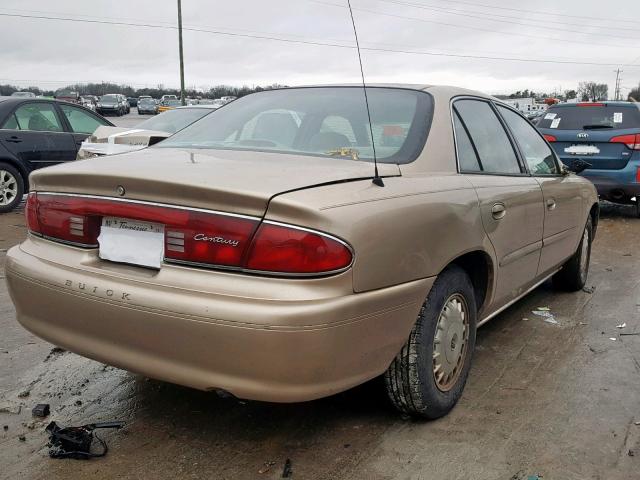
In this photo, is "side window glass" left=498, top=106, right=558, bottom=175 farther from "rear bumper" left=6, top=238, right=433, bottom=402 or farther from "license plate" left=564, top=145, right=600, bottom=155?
"license plate" left=564, top=145, right=600, bottom=155

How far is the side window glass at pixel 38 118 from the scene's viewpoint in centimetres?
929

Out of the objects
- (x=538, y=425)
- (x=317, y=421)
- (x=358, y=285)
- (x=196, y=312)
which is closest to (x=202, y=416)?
(x=317, y=421)

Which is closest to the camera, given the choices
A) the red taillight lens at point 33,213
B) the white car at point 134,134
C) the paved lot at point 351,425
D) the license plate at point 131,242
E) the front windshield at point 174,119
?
the license plate at point 131,242

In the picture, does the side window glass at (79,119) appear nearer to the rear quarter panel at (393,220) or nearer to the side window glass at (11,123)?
the side window glass at (11,123)

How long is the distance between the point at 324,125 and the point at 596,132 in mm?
6668

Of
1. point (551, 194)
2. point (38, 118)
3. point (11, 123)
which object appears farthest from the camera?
point (38, 118)

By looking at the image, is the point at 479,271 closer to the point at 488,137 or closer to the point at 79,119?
the point at 488,137

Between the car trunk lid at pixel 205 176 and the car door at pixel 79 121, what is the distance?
7479 mm

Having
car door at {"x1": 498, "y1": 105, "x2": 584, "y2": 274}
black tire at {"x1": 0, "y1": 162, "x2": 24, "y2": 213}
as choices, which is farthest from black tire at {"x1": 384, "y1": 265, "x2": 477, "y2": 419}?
black tire at {"x1": 0, "y1": 162, "x2": 24, "y2": 213}

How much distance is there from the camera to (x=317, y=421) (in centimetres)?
292

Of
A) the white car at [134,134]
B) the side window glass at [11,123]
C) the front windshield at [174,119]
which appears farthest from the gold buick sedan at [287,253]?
the side window glass at [11,123]

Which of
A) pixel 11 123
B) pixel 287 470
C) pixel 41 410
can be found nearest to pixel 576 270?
pixel 287 470

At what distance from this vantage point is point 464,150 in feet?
10.7

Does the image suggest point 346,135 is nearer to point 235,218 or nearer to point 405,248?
point 405,248
